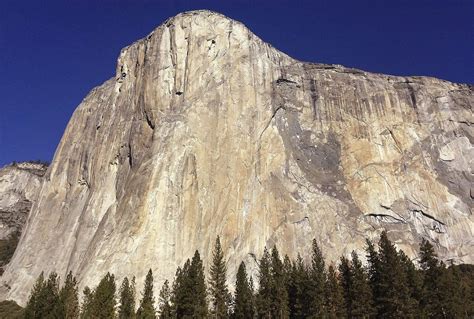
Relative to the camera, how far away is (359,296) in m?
42.8

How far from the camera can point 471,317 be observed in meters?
49.6

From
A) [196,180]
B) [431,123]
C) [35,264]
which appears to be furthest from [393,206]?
[35,264]

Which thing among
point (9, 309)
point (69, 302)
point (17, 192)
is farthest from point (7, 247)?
point (69, 302)

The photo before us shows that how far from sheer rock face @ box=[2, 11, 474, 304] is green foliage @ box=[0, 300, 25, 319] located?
2.81 metres

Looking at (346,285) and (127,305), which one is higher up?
(346,285)

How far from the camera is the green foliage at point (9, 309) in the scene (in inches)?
2462

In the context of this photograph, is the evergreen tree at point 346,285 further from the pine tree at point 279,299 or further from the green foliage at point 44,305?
the green foliage at point 44,305

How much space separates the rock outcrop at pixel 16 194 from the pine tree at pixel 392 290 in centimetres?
10292

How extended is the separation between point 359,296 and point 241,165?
27.3m

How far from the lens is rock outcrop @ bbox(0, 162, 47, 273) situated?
12419 centimetres

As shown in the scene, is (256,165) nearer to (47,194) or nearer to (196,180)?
(196,180)

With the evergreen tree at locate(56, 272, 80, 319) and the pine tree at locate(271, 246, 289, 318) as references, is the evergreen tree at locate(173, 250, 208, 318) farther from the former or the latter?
the evergreen tree at locate(56, 272, 80, 319)

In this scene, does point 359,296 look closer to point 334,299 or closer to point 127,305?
point 334,299

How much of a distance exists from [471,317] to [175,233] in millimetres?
33519
